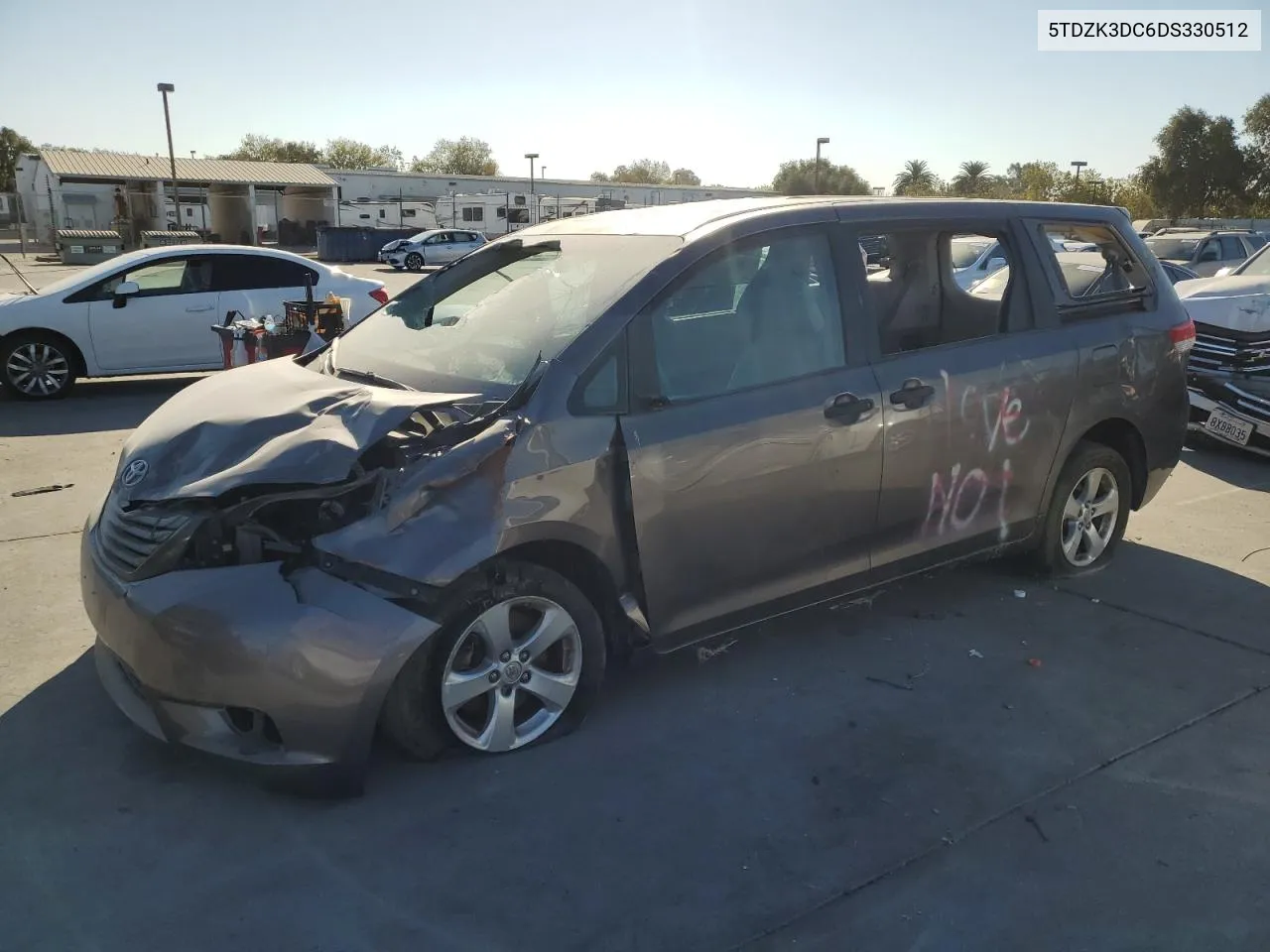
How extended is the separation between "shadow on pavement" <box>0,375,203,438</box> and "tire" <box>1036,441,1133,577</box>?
7.53 meters

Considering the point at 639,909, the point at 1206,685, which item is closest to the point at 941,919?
the point at 639,909

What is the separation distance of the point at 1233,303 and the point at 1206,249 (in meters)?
12.1

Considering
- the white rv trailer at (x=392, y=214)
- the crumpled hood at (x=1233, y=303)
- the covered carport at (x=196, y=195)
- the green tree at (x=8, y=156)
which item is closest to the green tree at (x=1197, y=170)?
the white rv trailer at (x=392, y=214)

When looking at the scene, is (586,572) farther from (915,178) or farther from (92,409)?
(915,178)

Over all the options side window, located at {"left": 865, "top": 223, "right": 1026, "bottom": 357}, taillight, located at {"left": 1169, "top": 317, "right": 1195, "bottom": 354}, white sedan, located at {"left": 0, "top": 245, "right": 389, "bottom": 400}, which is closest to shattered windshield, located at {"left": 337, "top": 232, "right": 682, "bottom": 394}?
side window, located at {"left": 865, "top": 223, "right": 1026, "bottom": 357}

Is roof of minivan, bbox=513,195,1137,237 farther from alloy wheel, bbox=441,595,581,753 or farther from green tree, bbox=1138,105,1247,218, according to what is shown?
green tree, bbox=1138,105,1247,218

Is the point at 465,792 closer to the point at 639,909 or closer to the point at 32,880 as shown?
the point at 639,909

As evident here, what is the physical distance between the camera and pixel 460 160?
102 meters

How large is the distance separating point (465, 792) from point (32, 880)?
1236 mm

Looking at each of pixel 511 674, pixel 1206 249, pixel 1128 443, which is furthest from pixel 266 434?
pixel 1206 249

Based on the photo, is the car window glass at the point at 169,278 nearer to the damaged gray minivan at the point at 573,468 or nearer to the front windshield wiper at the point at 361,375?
the damaged gray minivan at the point at 573,468

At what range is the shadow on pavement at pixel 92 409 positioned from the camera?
28.8ft

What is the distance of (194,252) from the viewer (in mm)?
10406

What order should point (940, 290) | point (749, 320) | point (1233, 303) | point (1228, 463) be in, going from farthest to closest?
point (1233, 303) < point (1228, 463) < point (940, 290) < point (749, 320)
